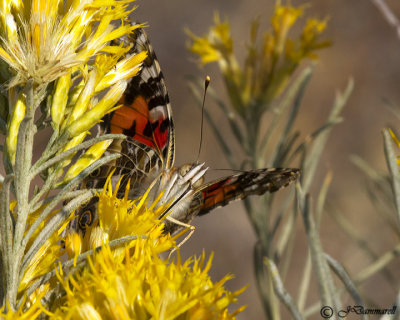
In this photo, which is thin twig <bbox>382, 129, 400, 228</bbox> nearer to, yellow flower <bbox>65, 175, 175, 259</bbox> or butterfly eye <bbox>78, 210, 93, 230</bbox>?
yellow flower <bbox>65, 175, 175, 259</bbox>

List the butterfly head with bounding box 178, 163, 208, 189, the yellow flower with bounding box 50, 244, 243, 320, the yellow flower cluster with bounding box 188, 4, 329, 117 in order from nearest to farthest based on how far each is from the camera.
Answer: the yellow flower with bounding box 50, 244, 243, 320 < the butterfly head with bounding box 178, 163, 208, 189 < the yellow flower cluster with bounding box 188, 4, 329, 117

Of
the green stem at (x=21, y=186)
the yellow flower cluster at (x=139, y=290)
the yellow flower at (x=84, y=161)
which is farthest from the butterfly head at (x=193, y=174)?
Answer: the green stem at (x=21, y=186)

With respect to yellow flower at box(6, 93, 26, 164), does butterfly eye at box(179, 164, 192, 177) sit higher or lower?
higher

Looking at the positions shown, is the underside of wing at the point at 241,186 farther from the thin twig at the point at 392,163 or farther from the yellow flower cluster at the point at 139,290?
the yellow flower cluster at the point at 139,290

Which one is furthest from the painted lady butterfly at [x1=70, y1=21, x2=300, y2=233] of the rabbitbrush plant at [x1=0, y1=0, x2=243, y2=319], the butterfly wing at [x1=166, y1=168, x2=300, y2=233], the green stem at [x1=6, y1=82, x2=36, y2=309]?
the green stem at [x1=6, y1=82, x2=36, y2=309]

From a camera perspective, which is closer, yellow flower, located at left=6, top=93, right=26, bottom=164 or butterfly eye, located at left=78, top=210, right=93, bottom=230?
yellow flower, located at left=6, top=93, right=26, bottom=164

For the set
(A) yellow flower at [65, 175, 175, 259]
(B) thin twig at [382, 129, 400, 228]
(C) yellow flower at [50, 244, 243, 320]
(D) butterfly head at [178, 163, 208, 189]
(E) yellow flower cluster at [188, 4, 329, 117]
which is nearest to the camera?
(C) yellow flower at [50, 244, 243, 320]

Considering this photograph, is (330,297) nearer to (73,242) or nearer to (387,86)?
(73,242)

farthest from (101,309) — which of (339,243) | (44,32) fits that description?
(339,243)
